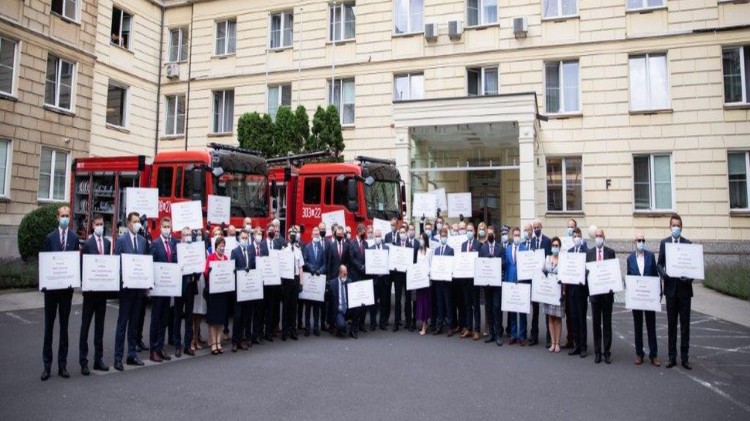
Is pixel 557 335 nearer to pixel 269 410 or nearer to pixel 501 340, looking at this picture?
pixel 501 340

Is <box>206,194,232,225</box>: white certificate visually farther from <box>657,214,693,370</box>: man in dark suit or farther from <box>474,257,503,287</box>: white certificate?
<box>657,214,693,370</box>: man in dark suit

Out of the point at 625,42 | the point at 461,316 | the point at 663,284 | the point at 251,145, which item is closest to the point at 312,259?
the point at 461,316

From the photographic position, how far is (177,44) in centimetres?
2856

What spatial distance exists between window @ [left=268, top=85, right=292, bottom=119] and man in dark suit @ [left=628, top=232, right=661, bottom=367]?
19457 millimetres

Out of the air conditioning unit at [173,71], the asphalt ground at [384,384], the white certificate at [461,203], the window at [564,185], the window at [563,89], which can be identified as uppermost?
the air conditioning unit at [173,71]

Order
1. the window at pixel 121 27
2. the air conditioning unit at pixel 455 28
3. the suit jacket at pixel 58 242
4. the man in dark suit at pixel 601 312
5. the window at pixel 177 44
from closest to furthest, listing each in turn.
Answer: the suit jacket at pixel 58 242, the man in dark suit at pixel 601 312, the air conditioning unit at pixel 455 28, the window at pixel 121 27, the window at pixel 177 44

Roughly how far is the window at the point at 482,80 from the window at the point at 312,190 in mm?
10784

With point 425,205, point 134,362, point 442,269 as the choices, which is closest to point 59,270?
point 134,362

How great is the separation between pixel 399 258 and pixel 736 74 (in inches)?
677

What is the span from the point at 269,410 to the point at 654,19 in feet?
71.1

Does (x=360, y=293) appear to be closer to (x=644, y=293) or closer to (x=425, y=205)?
(x=644, y=293)

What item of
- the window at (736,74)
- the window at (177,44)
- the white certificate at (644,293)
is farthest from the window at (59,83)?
the window at (736,74)

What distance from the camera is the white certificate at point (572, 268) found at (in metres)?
9.38

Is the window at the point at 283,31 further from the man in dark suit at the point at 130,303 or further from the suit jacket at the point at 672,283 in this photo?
the suit jacket at the point at 672,283
